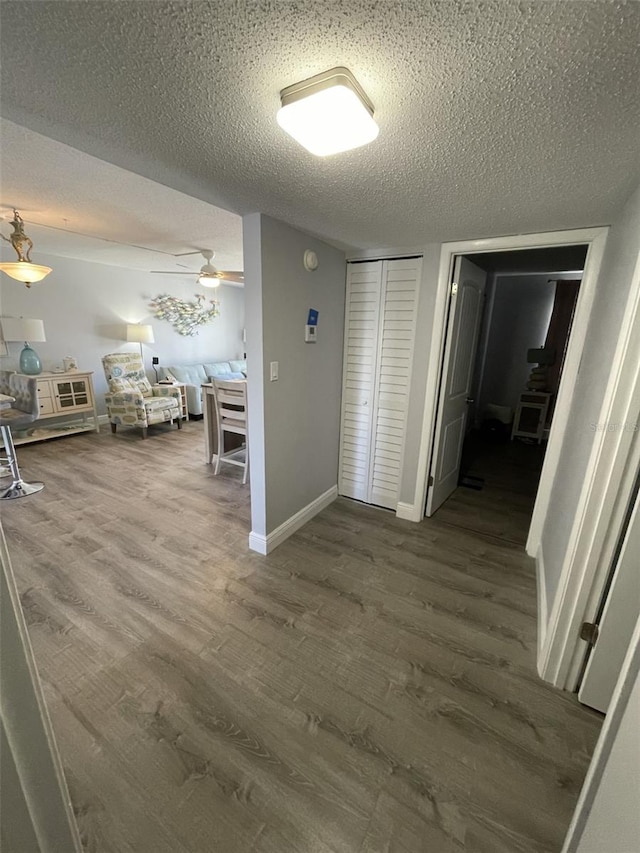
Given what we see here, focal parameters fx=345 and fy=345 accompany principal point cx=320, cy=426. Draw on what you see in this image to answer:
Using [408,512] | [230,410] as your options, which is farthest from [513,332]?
[230,410]

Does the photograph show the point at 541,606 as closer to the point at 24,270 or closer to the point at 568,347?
the point at 568,347

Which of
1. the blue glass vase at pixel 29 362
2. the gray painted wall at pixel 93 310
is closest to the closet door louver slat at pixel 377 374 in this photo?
the blue glass vase at pixel 29 362

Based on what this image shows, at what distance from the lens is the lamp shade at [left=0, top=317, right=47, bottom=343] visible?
3.88 meters

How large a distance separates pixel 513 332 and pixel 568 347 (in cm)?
350

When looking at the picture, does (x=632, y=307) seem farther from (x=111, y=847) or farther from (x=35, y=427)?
(x=35, y=427)

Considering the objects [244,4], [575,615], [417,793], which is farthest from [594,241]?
[417,793]

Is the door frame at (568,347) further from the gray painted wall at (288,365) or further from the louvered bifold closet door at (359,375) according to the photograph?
the gray painted wall at (288,365)

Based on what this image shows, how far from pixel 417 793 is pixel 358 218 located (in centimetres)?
251

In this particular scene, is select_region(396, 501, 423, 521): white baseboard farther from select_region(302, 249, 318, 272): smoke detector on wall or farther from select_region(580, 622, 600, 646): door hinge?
select_region(302, 249, 318, 272): smoke detector on wall

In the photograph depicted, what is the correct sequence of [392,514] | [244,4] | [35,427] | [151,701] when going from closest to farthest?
[244,4]
[151,701]
[392,514]
[35,427]

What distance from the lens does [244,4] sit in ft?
2.29

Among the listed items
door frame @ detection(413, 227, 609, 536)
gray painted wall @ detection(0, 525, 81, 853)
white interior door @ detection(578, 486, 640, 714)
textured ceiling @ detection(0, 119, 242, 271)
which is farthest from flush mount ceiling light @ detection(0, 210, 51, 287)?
white interior door @ detection(578, 486, 640, 714)

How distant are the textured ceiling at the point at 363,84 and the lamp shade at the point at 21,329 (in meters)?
3.61

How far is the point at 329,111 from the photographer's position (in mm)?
912
